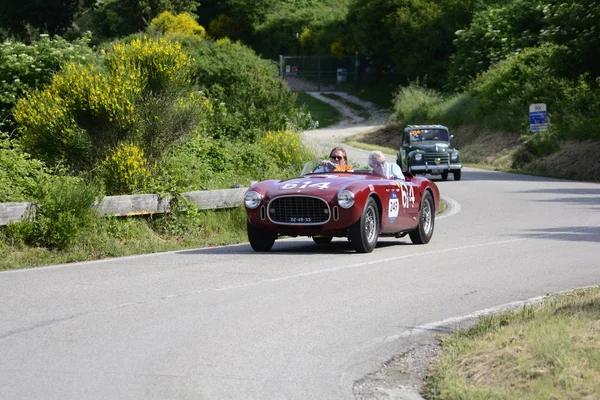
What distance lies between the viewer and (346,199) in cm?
1470

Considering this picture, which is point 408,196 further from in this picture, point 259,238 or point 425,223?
point 259,238

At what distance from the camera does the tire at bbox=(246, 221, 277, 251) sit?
1527 cm

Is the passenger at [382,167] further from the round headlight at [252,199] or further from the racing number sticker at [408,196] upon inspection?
the round headlight at [252,199]

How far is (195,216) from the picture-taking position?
57.0 feet

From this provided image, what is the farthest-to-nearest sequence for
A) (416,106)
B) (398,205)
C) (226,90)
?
1. (416,106)
2. (226,90)
3. (398,205)

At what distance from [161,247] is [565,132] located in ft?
105

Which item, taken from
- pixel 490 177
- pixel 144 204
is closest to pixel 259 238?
pixel 144 204

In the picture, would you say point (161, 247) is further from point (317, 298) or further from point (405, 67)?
point (405, 67)

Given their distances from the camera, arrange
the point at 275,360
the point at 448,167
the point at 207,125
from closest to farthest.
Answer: the point at 275,360 < the point at 207,125 < the point at 448,167

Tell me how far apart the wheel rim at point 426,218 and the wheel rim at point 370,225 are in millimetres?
1871

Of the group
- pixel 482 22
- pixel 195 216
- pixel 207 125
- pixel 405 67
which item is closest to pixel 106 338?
pixel 195 216

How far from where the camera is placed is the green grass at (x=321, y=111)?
75.1m

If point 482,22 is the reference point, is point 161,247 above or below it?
below

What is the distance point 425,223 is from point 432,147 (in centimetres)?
2116
